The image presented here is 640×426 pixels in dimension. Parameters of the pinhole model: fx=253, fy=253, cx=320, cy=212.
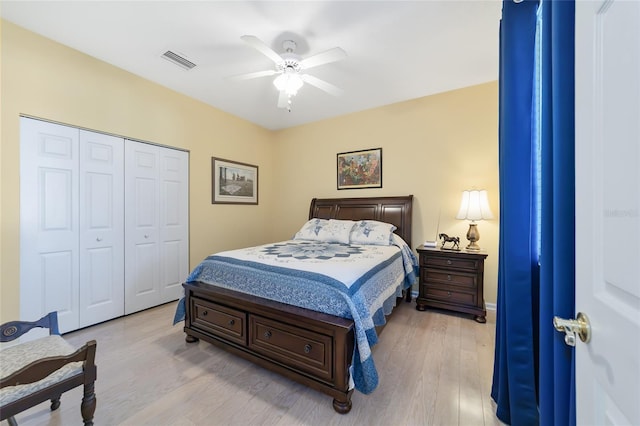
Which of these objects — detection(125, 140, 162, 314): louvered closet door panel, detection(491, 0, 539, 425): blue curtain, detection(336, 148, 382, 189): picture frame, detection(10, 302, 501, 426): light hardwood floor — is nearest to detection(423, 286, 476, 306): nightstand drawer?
detection(10, 302, 501, 426): light hardwood floor

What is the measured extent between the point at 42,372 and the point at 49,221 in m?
1.95

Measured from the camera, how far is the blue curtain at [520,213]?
4.38ft

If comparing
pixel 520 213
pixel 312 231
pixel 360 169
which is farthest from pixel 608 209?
pixel 360 169

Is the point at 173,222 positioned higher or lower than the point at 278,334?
higher

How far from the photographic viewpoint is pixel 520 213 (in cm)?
137

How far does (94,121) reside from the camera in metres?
2.66

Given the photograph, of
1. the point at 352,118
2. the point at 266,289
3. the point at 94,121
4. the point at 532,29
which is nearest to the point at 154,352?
the point at 266,289

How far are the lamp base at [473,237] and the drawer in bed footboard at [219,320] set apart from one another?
263 centimetres

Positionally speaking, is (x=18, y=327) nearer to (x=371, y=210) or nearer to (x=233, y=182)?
(x=233, y=182)

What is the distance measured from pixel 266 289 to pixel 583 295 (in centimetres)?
178

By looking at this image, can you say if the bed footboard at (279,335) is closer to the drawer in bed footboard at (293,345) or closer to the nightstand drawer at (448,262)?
the drawer in bed footboard at (293,345)

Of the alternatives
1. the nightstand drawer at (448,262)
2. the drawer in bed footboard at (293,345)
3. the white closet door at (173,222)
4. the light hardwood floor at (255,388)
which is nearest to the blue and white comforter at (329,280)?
the drawer in bed footboard at (293,345)

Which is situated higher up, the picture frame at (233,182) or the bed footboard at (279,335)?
the picture frame at (233,182)

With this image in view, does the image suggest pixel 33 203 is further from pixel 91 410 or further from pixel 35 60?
pixel 91 410
